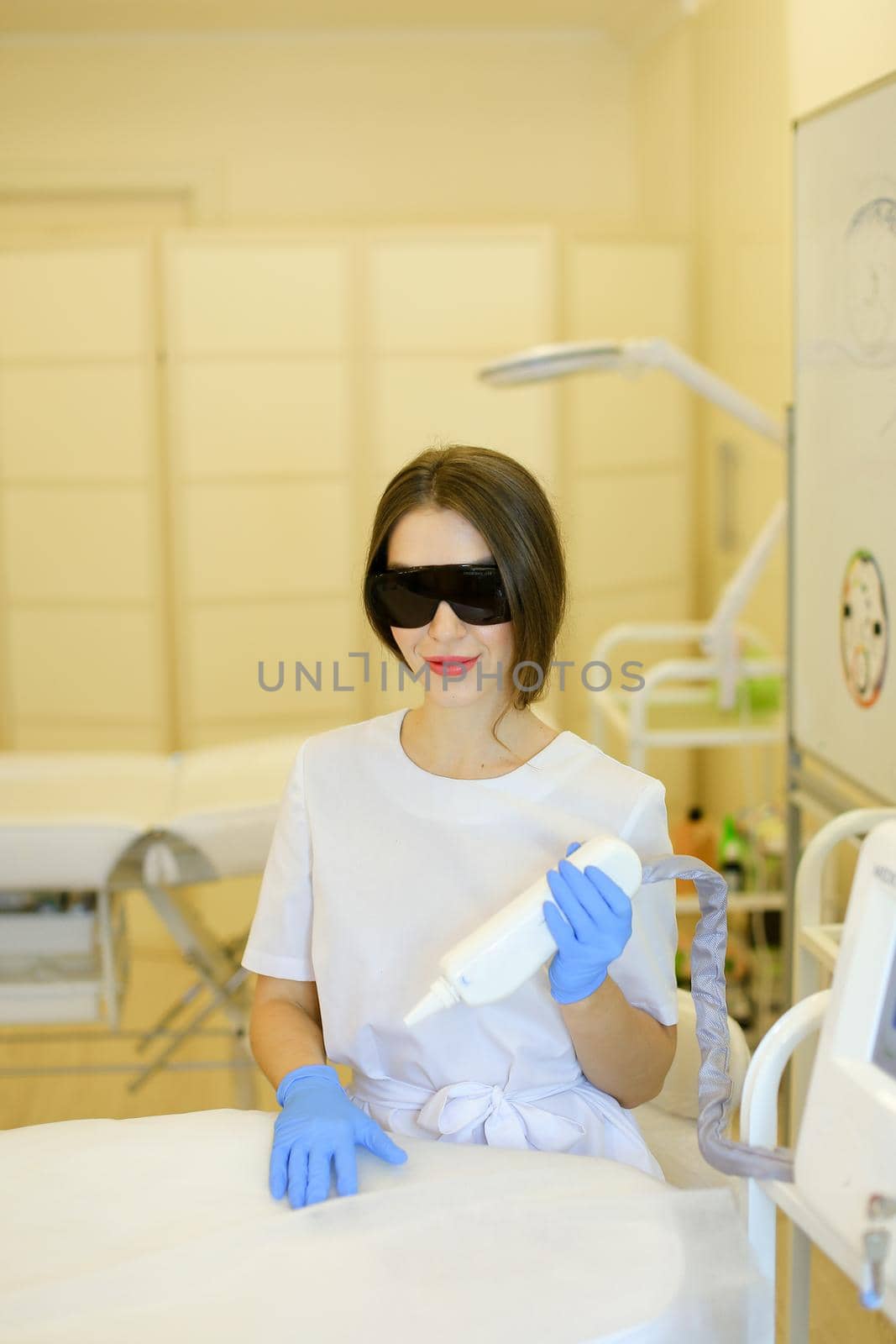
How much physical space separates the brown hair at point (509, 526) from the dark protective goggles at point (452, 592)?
0.01 m

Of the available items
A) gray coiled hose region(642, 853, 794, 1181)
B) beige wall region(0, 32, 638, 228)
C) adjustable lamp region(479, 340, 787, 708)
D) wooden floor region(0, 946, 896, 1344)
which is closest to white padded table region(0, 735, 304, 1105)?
wooden floor region(0, 946, 896, 1344)

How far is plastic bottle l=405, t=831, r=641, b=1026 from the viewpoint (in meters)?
0.98

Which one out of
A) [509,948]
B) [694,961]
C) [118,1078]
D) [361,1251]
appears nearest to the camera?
[361,1251]

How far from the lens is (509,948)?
100cm

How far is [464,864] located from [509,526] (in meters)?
0.31

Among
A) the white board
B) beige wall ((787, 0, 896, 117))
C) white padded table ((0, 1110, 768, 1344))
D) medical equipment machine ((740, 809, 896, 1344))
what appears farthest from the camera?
beige wall ((787, 0, 896, 117))

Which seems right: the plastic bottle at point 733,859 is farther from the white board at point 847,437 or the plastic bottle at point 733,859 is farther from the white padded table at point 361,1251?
the white padded table at point 361,1251

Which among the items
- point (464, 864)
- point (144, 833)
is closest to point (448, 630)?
point (464, 864)

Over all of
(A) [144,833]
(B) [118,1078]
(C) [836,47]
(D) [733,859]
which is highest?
(C) [836,47]

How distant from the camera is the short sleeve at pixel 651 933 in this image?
1262 mm

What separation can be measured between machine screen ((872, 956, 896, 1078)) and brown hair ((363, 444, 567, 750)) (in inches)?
21.8

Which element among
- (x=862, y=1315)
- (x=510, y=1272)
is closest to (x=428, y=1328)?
(x=510, y=1272)

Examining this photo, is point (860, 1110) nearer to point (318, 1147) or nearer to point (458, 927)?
point (318, 1147)

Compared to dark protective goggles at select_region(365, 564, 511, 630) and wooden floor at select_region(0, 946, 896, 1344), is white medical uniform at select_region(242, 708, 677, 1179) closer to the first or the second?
dark protective goggles at select_region(365, 564, 511, 630)
